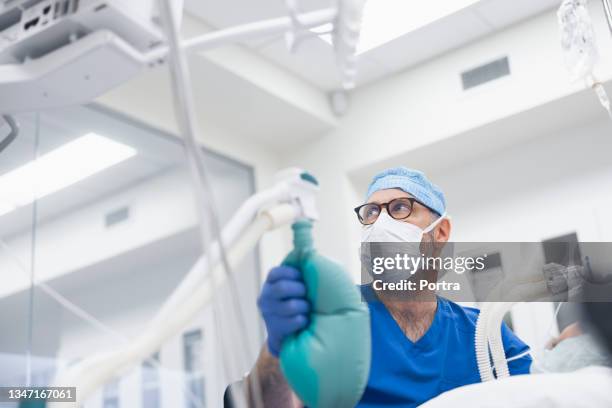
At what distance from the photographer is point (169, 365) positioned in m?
3.03

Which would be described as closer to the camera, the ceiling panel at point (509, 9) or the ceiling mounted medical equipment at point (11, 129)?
the ceiling mounted medical equipment at point (11, 129)

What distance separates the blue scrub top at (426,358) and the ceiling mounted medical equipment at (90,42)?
58cm

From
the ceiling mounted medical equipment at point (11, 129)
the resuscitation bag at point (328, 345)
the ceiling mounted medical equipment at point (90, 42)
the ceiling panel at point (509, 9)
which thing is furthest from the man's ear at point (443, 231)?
the ceiling panel at point (509, 9)

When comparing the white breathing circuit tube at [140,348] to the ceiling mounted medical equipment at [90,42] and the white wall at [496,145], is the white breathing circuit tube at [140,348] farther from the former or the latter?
the white wall at [496,145]

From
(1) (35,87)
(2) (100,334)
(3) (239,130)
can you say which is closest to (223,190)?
(3) (239,130)

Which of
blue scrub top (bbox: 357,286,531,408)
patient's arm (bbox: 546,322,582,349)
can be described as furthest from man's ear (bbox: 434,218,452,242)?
patient's arm (bbox: 546,322,582,349)

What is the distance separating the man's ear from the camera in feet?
5.04

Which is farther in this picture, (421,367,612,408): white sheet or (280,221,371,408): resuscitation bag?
(421,367,612,408): white sheet

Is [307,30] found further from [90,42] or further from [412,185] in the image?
[412,185]

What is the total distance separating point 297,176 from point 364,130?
105 inches

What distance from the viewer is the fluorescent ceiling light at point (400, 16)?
2.92m
